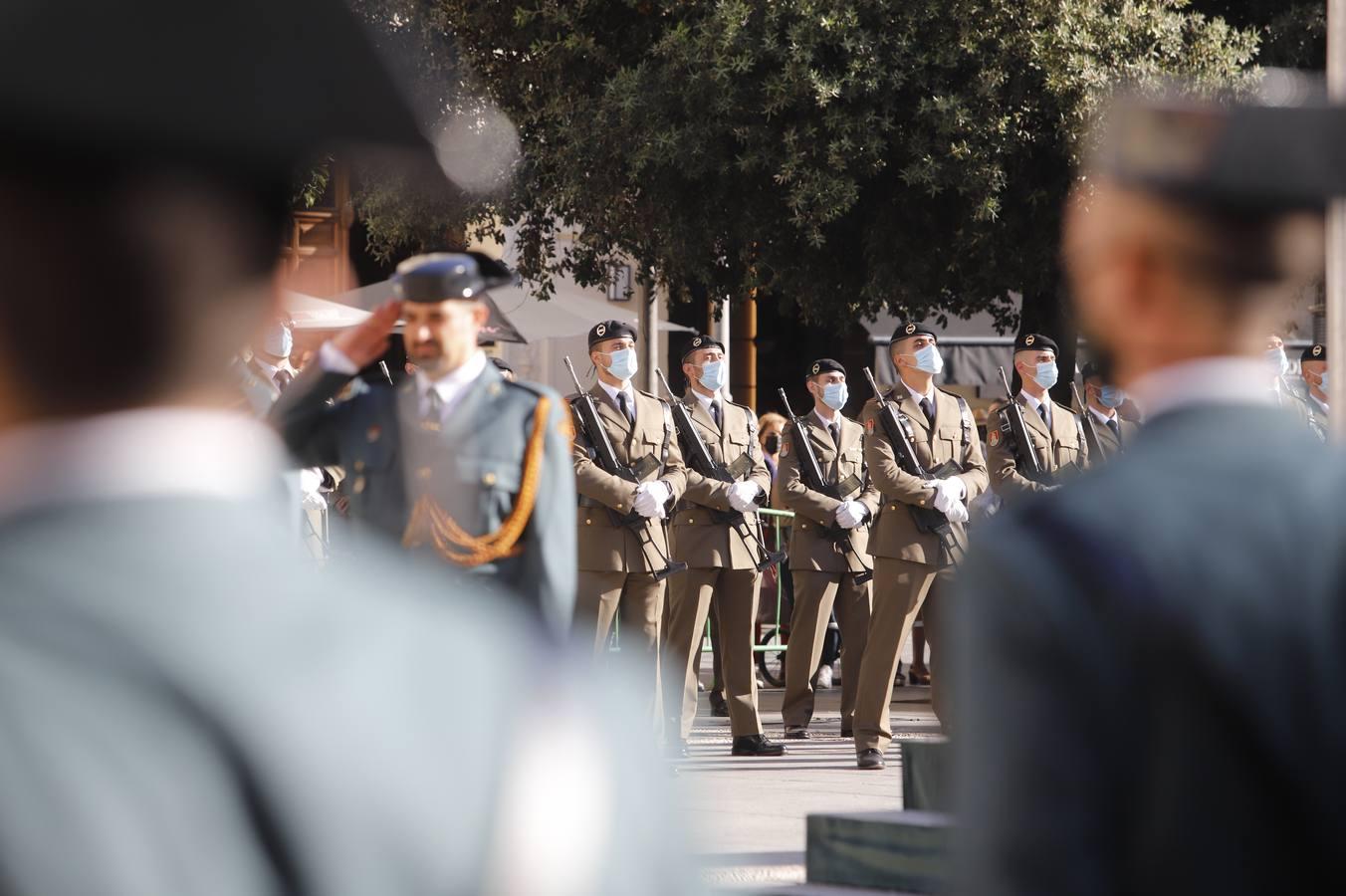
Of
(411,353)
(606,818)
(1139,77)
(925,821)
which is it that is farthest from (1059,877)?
(1139,77)

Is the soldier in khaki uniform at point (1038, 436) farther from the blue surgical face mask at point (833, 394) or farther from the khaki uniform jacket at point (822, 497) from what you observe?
the blue surgical face mask at point (833, 394)

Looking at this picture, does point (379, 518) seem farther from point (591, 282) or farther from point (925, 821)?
point (591, 282)

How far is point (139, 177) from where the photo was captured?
1085 mm

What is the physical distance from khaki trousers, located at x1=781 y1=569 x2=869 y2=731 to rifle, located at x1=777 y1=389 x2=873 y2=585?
92 mm

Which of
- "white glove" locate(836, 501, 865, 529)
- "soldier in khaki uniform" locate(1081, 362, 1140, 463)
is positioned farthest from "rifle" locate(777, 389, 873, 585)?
"soldier in khaki uniform" locate(1081, 362, 1140, 463)

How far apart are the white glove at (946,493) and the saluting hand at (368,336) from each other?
537 cm

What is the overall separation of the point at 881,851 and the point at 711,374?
6144 mm

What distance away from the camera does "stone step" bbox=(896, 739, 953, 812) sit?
16.8 feet

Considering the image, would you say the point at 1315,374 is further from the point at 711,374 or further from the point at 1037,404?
the point at 711,374

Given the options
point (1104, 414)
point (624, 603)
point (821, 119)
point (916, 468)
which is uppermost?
point (821, 119)

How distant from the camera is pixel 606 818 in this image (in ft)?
3.47

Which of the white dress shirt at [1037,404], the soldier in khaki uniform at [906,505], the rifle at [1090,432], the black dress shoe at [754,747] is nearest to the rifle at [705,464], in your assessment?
the soldier in khaki uniform at [906,505]

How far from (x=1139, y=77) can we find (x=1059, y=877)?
14.6m

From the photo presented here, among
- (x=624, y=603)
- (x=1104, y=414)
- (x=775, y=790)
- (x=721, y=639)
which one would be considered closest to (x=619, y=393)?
(x=624, y=603)
